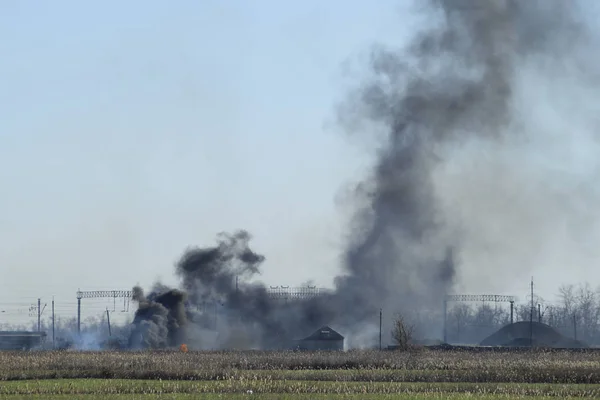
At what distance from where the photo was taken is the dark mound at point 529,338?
14712cm

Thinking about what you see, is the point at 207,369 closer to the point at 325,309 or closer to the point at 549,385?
the point at 549,385

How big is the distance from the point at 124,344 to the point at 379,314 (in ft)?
114

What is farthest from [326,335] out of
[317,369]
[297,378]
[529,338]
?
[297,378]

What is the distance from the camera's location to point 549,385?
59.7 meters

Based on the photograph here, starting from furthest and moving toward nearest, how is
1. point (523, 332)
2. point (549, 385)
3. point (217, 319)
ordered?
point (523, 332) → point (217, 319) → point (549, 385)

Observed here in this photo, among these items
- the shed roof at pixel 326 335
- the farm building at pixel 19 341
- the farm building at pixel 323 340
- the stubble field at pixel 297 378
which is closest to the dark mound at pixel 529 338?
the shed roof at pixel 326 335

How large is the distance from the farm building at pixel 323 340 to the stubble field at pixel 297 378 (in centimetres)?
4285

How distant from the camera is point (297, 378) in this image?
6625 centimetres

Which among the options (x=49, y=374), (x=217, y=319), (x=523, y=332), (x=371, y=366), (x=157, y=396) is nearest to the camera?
(x=157, y=396)

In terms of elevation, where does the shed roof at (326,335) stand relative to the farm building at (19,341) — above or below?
above

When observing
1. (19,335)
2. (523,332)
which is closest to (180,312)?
(19,335)

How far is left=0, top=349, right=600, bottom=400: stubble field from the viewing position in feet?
172

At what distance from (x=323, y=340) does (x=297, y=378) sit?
68314 millimetres

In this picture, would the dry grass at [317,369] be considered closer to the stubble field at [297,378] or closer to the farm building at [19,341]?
the stubble field at [297,378]
